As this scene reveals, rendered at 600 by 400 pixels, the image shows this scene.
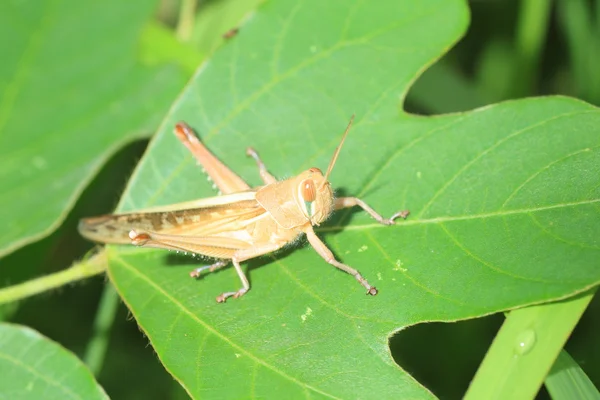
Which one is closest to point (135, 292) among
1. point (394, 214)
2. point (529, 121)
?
point (394, 214)

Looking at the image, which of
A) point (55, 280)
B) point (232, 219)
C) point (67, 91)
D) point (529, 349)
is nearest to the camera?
point (529, 349)

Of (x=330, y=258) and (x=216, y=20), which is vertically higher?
(x=216, y=20)

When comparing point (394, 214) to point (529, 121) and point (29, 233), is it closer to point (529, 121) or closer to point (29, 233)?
point (529, 121)

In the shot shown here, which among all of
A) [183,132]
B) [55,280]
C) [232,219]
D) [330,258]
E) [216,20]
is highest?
[216,20]

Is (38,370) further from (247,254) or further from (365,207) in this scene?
(365,207)

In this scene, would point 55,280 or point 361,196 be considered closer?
point 361,196

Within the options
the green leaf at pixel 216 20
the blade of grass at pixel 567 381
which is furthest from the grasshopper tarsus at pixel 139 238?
the green leaf at pixel 216 20

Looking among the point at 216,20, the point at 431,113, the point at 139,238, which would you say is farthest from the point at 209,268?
the point at 216,20
